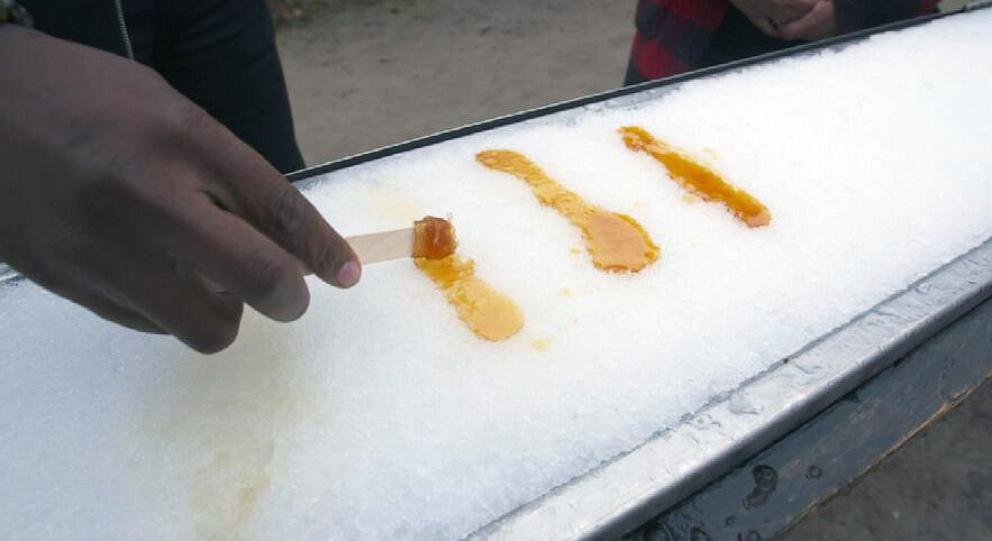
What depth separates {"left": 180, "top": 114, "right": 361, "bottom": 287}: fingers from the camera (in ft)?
2.03

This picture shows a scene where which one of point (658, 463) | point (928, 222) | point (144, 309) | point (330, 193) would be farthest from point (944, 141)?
point (144, 309)

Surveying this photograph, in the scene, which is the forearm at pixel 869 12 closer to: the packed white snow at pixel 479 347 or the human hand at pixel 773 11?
the human hand at pixel 773 11

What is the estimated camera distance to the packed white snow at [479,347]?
0.67 meters

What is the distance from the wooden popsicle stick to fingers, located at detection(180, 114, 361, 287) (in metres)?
0.13

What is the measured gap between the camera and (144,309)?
2.03 feet

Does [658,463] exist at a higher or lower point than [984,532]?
higher

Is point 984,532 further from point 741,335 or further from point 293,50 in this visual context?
point 293,50

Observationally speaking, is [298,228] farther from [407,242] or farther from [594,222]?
[594,222]

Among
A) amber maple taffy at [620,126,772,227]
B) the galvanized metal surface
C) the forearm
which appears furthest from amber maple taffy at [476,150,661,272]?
the forearm

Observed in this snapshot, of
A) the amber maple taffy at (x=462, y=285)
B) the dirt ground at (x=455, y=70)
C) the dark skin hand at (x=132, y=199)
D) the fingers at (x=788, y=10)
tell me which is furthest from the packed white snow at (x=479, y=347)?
the dirt ground at (x=455, y=70)

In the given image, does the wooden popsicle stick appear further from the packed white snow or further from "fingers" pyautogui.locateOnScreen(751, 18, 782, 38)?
"fingers" pyautogui.locateOnScreen(751, 18, 782, 38)

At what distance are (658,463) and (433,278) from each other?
0.36 metres

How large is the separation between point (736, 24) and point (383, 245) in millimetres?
1045

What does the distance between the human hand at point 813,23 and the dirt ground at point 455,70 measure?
1096 mm
